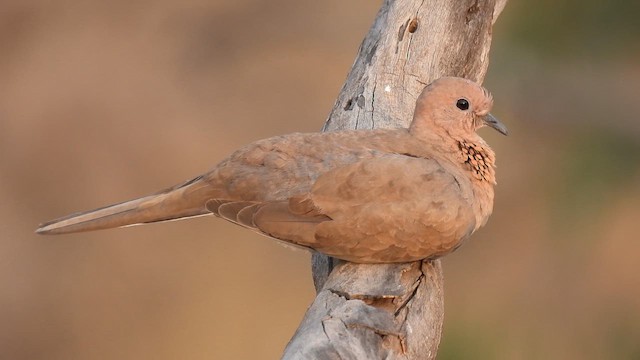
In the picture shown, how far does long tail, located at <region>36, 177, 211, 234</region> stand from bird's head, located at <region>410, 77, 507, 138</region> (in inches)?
20.4

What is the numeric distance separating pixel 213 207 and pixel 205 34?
307 cm

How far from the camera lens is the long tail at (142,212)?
7.39 ft

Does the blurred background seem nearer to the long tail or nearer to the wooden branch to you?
the wooden branch

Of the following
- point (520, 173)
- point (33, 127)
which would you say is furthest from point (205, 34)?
point (520, 173)

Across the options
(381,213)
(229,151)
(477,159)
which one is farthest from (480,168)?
(229,151)

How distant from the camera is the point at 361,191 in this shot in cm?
220

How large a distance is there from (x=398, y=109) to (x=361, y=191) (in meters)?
0.51

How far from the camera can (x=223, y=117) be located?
499 cm

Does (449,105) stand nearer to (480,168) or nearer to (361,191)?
(480,168)

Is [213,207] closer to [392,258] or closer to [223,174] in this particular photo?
[223,174]

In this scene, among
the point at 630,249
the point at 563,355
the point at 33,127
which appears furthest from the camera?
the point at 33,127

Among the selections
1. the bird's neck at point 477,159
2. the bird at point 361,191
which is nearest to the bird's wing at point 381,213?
the bird at point 361,191

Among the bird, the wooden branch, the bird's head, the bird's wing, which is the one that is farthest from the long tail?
the bird's head

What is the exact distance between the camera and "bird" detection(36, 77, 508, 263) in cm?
217
